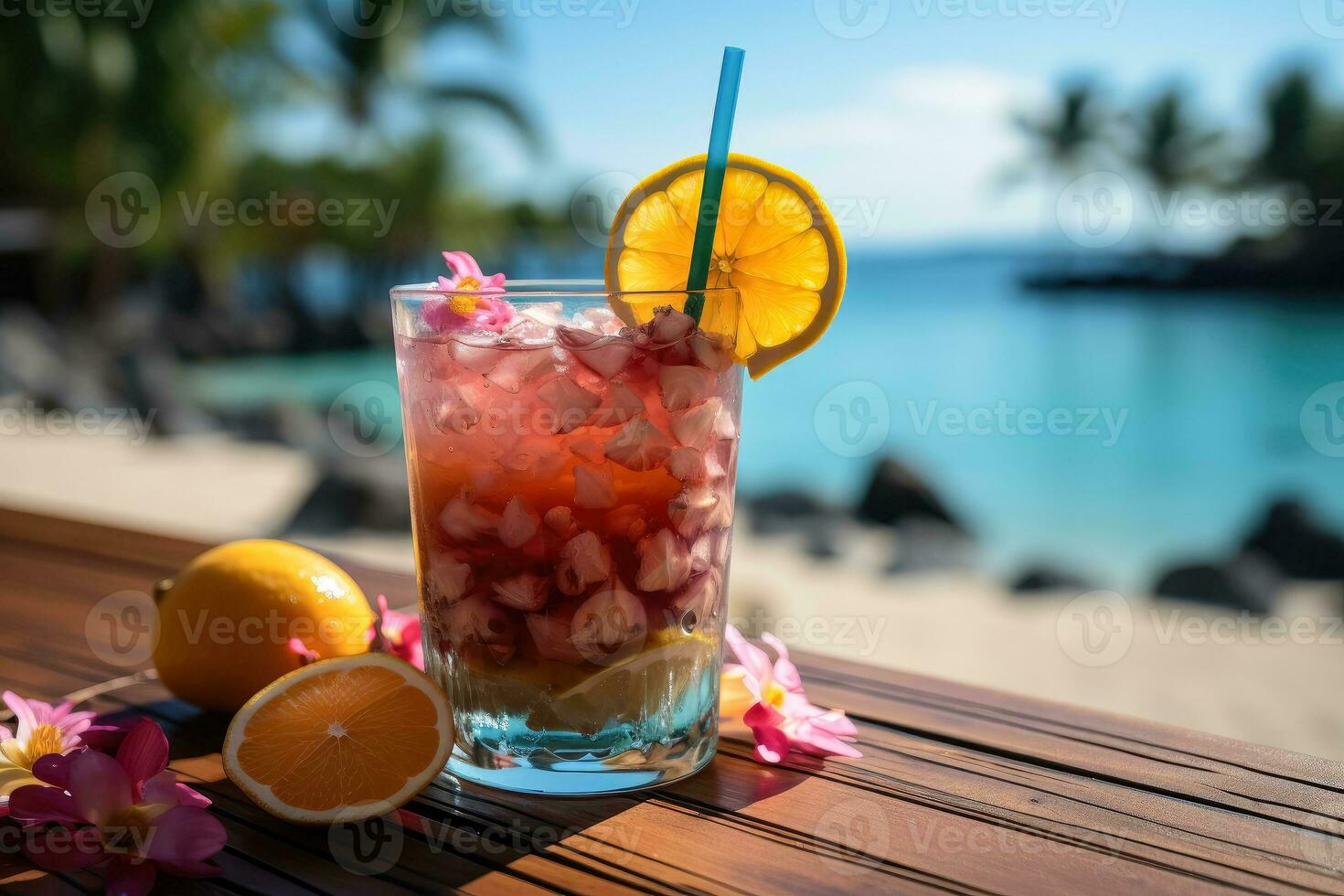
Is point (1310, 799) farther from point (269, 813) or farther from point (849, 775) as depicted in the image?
point (269, 813)

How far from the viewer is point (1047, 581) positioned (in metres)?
8.51

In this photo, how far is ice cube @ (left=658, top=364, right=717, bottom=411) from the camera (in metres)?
1.13

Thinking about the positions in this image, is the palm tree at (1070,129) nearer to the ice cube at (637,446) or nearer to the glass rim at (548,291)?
the glass rim at (548,291)

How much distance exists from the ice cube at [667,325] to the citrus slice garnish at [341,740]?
0.44 metres

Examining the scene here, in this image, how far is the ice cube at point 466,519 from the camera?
115 centimetres

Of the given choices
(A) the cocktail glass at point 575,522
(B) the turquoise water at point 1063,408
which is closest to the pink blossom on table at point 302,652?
(A) the cocktail glass at point 575,522

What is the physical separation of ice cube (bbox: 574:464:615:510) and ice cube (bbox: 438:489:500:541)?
10 cm

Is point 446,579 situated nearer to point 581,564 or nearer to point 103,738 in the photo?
point 581,564

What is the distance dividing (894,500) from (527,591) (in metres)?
9.96

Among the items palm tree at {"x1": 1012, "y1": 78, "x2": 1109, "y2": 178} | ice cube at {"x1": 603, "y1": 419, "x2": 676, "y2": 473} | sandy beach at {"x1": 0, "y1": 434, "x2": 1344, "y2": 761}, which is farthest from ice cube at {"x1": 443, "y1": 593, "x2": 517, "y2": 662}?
palm tree at {"x1": 1012, "y1": 78, "x2": 1109, "y2": 178}

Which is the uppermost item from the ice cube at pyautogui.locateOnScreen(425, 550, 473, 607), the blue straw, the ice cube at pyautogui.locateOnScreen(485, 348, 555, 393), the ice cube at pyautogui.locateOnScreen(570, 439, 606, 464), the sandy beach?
the blue straw

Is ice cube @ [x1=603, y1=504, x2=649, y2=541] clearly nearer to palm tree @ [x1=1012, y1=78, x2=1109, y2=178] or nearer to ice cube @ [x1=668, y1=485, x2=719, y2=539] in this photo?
ice cube @ [x1=668, y1=485, x2=719, y2=539]

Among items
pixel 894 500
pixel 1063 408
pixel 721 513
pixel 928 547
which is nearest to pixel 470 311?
pixel 721 513

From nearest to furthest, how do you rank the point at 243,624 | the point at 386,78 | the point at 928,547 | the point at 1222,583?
the point at 243,624
the point at 1222,583
the point at 928,547
the point at 386,78
